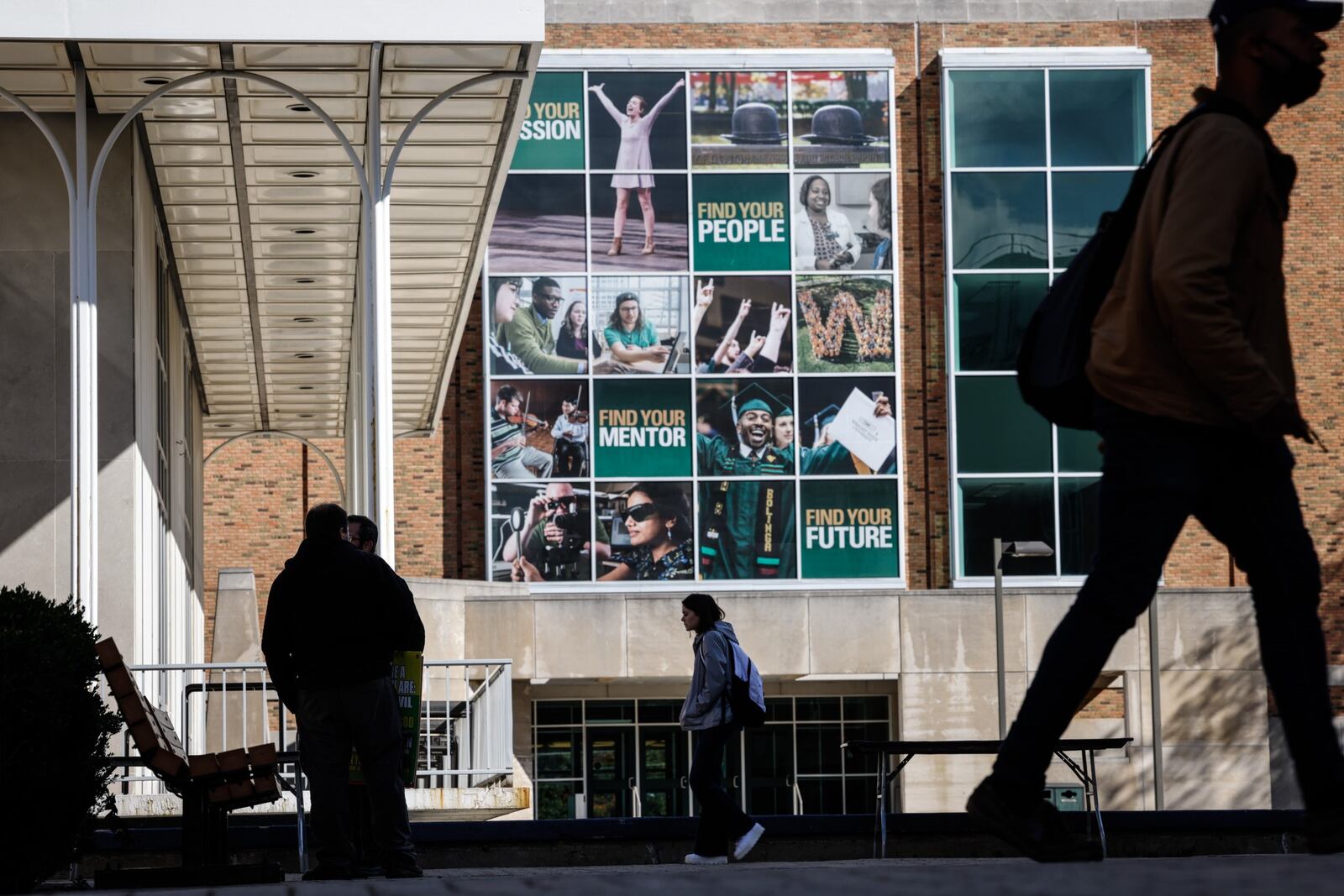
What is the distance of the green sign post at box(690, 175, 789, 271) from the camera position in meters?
36.9

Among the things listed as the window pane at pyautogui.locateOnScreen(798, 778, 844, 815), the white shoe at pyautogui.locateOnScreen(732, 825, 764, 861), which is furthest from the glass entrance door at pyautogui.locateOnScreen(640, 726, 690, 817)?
the white shoe at pyautogui.locateOnScreen(732, 825, 764, 861)

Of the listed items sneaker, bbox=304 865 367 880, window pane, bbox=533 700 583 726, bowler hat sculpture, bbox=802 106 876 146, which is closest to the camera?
sneaker, bbox=304 865 367 880

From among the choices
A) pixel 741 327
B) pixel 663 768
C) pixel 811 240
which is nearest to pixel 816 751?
pixel 663 768

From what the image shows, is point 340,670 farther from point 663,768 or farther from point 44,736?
point 663,768

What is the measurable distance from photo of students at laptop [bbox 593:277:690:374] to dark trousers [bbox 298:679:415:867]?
91.9ft

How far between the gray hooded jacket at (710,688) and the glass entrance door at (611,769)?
24.3m

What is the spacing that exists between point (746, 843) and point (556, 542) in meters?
25.2

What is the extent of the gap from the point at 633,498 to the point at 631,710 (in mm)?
3794

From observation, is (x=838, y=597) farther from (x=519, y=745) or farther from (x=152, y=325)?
(x=152, y=325)

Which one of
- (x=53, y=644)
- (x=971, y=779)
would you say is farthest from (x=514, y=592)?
(x=53, y=644)

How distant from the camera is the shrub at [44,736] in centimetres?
783

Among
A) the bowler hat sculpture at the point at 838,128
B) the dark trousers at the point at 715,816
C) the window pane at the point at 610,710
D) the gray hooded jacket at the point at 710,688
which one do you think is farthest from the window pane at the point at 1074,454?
the dark trousers at the point at 715,816

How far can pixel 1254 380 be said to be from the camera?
4504 mm

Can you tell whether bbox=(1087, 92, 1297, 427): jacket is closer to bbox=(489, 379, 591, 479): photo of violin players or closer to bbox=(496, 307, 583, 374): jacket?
bbox=(489, 379, 591, 479): photo of violin players
